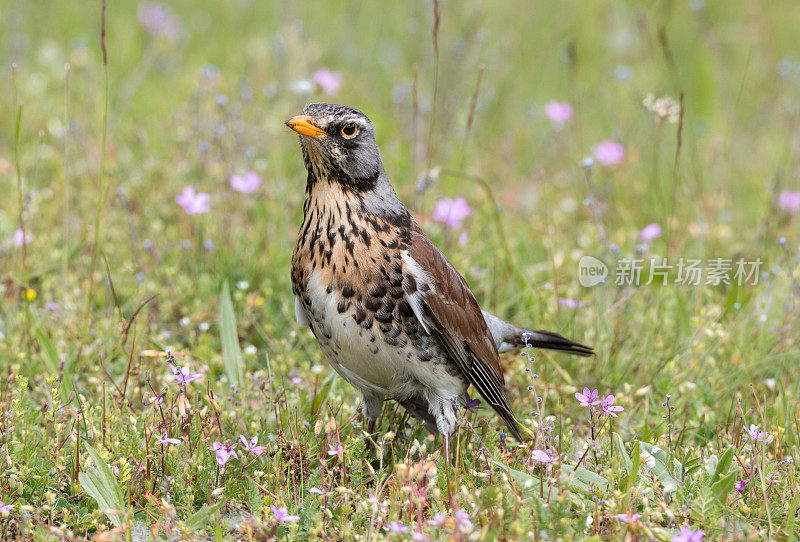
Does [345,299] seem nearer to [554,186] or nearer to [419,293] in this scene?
[419,293]

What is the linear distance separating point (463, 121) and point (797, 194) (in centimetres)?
306

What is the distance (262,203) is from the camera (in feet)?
22.3

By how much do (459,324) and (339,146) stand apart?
39.2 inches

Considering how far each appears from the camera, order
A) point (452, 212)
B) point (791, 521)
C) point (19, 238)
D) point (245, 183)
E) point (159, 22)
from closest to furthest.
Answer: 1. point (791, 521)
2. point (19, 238)
3. point (245, 183)
4. point (452, 212)
5. point (159, 22)

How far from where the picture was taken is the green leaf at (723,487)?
358 cm

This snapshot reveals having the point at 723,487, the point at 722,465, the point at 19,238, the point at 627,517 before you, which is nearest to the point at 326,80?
the point at 19,238

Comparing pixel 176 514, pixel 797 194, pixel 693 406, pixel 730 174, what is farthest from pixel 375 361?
pixel 730 174

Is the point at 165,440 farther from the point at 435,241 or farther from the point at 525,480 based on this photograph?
the point at 435,241

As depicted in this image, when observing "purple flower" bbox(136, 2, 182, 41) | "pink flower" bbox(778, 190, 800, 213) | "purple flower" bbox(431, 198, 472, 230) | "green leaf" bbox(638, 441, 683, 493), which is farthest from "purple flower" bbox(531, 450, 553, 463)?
"purple flower" bbox(136, 2, 182, 41)

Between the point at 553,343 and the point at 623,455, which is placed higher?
the point at 553,343

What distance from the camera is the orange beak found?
4148mm

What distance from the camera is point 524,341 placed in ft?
16.0

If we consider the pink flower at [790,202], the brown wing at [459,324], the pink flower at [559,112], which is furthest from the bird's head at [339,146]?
the pink flower at [559,112]

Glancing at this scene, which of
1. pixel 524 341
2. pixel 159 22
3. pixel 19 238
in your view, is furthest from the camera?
pixel 159 22
